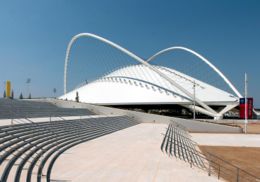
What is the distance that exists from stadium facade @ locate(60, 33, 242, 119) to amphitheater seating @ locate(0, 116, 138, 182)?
128 feet

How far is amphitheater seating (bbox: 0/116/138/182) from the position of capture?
10.0 meters

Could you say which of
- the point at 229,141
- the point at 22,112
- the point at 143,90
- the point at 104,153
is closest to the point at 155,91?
the point at 143,90

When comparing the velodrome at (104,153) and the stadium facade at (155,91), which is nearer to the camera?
the velodrome at (104,153)

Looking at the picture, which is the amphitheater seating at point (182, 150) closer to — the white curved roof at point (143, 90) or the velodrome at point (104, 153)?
the velodrome at point (104, 153)

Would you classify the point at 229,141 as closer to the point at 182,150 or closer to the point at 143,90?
the point at 182,150

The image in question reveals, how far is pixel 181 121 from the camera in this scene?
43.6 metres

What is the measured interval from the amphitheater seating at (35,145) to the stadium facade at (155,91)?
39.0 m

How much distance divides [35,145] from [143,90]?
2082 inches

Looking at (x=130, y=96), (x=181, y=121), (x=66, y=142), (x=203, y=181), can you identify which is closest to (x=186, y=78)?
(x=130, y=96)

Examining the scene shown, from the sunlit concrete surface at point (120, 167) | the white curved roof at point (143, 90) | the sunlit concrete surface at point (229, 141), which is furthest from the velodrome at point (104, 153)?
the white curved roof at point (143, 90)

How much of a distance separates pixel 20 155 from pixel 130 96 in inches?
2092

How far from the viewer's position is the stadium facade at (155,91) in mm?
62500

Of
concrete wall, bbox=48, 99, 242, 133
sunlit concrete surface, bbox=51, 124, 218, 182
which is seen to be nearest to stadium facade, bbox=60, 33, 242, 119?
concrete wall, bbox=48, 99, 242, 133

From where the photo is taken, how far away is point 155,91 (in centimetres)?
6569
